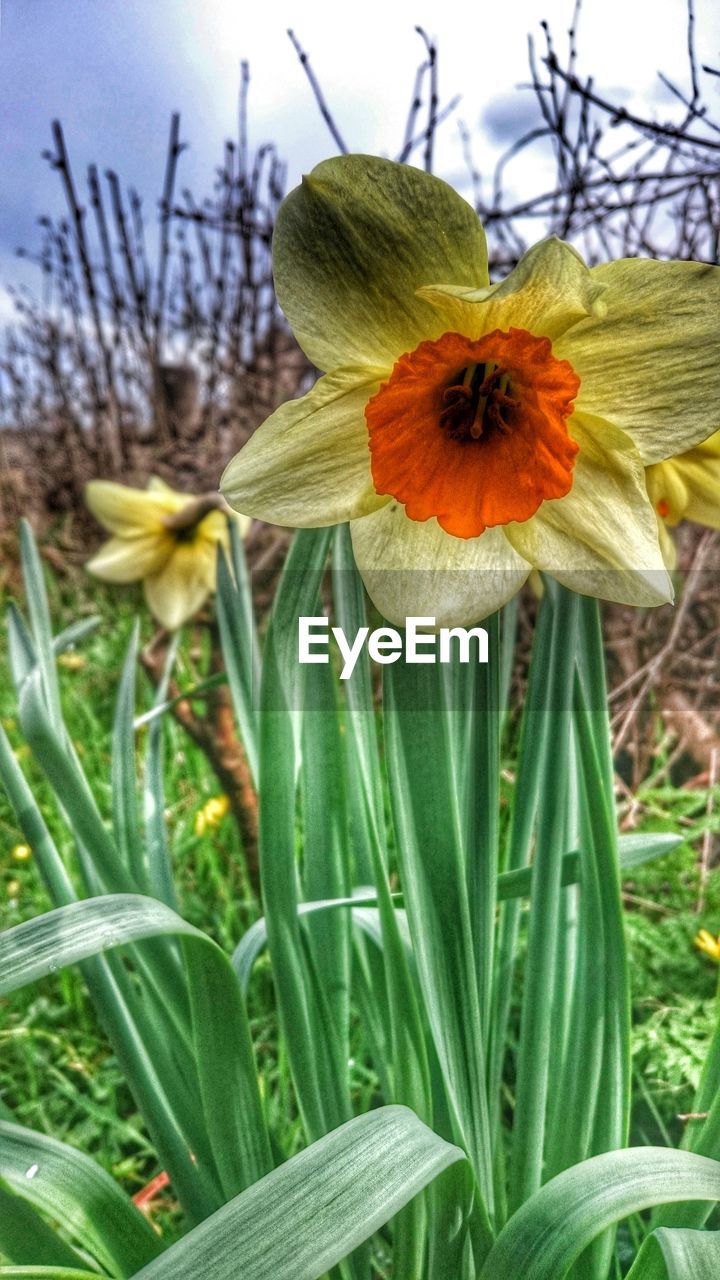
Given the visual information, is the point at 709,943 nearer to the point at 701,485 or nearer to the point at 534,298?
Answer: the point at 701,485

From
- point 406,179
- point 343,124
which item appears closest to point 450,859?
point 406,179

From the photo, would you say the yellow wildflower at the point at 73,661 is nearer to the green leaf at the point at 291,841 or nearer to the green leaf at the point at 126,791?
the green leaf at the point at 126,791

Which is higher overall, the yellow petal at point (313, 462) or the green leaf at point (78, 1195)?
the yellow petal at point (313, 462)

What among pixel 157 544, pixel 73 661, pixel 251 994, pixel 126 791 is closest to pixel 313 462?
pixel 126 791

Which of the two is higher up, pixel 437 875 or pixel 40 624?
pixel 40 624

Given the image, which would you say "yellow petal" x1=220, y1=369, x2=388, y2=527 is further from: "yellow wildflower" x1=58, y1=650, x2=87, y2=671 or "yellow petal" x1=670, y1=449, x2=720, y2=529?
"yellow wildflower" x1=58, y1=650, x2=87, y2=671

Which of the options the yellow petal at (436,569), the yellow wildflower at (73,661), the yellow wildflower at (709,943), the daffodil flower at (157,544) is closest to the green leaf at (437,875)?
the yellow petal at (436,569)

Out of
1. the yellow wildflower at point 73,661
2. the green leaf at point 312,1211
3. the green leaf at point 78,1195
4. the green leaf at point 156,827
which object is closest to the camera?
the green leaf at point 312,1211
